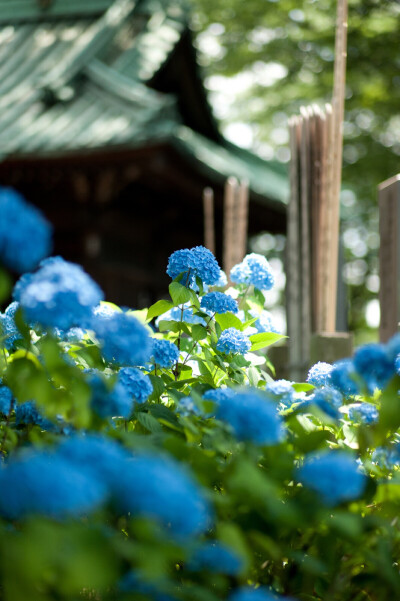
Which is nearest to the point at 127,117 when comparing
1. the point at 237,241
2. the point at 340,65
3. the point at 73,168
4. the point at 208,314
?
the point at 73,168

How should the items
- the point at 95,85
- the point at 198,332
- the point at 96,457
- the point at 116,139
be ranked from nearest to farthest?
the point at 96,457 → the point at 198,332 → the point at 116,139 → the point at 95,85

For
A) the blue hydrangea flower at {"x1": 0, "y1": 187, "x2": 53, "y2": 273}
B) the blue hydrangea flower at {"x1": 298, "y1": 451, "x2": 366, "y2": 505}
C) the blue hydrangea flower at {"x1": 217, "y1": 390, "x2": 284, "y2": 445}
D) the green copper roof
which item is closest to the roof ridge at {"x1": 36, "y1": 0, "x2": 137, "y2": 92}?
the green copper roof

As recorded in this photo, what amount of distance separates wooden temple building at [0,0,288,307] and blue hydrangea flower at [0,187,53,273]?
4.07m

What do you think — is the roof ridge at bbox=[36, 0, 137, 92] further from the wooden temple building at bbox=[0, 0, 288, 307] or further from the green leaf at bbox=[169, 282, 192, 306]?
the green leaf at bbox=[169, 282, 192, 306]

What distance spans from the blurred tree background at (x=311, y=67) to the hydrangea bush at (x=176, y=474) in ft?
29.2

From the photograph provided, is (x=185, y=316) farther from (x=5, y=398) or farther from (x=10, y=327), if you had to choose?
(x=5, y=398)

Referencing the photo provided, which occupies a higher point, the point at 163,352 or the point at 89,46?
the point at 89,46

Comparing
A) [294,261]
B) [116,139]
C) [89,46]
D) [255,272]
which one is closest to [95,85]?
[89,46]

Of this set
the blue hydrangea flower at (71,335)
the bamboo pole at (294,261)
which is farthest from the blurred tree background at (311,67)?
the blue hydrangea flower at (71,335)

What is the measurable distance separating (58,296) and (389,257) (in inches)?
86.9

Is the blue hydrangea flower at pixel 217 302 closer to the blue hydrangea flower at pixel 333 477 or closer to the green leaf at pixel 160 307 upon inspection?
the green leaf at pixel 160 307

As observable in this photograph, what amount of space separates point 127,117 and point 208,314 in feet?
13.0

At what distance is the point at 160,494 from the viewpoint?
2.41 ft

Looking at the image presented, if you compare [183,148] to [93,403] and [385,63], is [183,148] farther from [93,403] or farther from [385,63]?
[385,63]
